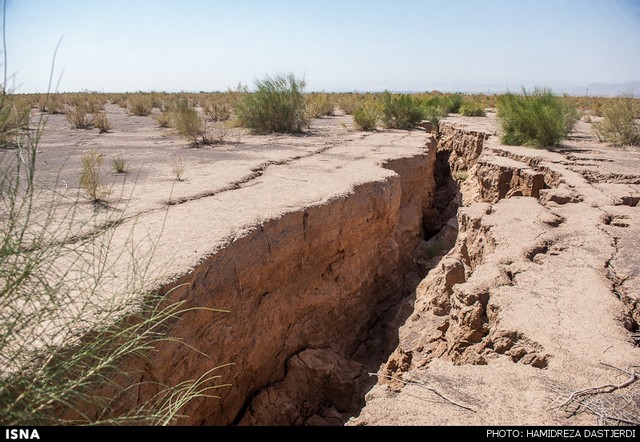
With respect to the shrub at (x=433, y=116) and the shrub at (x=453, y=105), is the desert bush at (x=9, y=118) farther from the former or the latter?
the shrub at (x=453, y=105)

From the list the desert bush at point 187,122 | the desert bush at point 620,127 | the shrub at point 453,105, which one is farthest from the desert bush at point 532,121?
the shrub at point 453,105

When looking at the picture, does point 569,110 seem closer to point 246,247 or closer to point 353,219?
point 353,219

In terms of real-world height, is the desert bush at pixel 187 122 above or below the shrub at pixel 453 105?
below

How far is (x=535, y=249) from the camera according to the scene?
14.4ft

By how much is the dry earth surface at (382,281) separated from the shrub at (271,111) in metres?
3.29

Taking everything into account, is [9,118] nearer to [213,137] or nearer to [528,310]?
[528,310]

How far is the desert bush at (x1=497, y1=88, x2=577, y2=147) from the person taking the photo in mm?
8922

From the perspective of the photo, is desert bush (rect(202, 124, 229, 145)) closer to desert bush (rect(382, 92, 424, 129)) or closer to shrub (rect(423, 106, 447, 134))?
desert bush (rect(382, 92, 424, 129))

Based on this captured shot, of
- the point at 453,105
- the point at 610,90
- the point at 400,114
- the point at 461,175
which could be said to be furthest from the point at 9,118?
the point at 610,90

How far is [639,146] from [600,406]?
29.3 feet

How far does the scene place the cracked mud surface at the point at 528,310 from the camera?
2.52 metres

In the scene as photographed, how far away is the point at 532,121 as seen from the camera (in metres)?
9.05
